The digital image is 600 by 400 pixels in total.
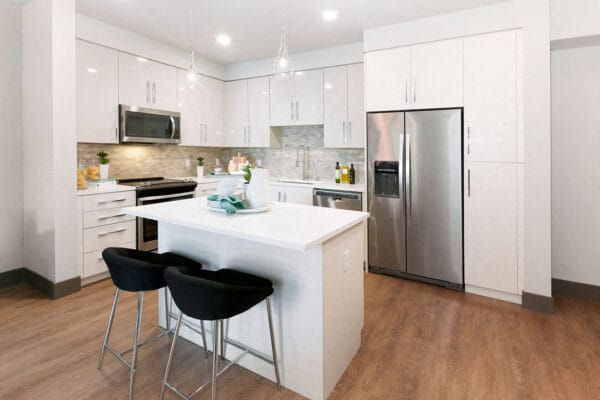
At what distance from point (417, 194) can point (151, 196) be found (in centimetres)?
290

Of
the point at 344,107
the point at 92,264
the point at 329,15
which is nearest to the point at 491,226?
the point at 344,107

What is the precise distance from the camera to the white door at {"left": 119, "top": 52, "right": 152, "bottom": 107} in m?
3.89

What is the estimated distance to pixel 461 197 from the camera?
10.6 ft

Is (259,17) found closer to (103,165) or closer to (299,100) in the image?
(299,100)

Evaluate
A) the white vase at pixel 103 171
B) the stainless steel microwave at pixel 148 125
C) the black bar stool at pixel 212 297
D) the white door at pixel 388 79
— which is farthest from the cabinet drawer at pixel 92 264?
the white door at pixel 388 79

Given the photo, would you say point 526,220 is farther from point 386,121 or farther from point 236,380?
point 236,380

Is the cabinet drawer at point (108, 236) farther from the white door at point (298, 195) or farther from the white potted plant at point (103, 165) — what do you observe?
the white door at point (298, 195)

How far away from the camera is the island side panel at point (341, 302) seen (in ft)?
6.04

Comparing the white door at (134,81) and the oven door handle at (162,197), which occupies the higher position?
the white door at (134,81)

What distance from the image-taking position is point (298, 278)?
1875mm

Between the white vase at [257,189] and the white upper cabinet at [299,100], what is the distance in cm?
244

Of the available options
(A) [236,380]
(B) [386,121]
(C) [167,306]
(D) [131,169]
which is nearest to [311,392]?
(A) [236,380]

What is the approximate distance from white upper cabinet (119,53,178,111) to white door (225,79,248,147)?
96cm

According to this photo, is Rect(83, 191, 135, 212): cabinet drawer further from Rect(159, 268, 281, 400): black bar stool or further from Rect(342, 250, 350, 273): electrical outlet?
Rect(342, 250, 350, 273): electrical outlet
